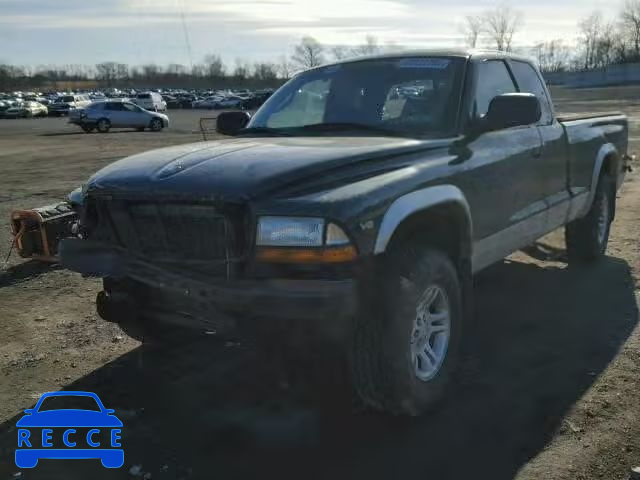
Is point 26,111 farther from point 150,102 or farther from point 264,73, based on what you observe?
point 264,73

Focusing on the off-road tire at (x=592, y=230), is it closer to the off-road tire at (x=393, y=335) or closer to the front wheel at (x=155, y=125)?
the off-road tire at (x=393, y=335)

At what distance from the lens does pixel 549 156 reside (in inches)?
204

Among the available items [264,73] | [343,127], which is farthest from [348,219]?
[264,73]

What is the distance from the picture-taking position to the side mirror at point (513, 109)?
4066 millimetres

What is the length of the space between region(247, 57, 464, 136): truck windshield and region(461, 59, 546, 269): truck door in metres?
0.21

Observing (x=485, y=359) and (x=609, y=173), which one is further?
(x=609, y=173)

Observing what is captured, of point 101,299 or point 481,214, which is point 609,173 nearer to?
point 481,214

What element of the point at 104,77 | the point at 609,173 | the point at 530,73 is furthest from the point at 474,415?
the point at 104,77

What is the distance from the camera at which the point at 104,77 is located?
164 m

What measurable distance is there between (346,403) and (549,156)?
2626 millimetres

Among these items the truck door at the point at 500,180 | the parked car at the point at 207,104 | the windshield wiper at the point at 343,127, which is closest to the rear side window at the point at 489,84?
the truck door at the point at 500,180

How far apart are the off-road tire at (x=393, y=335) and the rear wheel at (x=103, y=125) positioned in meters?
32.6

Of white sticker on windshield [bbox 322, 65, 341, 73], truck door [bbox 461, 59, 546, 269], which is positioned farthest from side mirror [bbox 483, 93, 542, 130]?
white sticker on windshield [bbox 322, 65, 341, 73]

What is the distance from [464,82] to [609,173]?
3096mm
